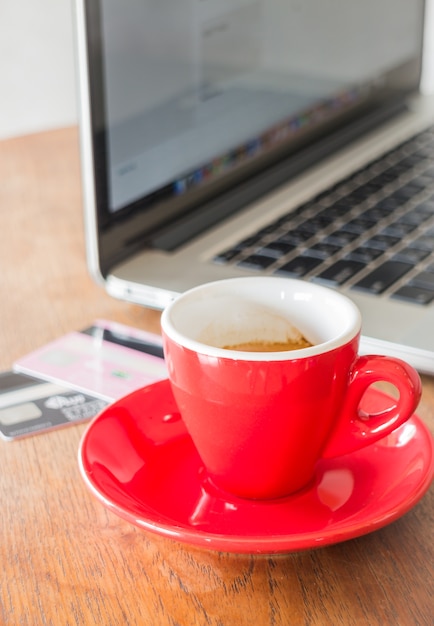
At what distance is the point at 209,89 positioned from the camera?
77 cm

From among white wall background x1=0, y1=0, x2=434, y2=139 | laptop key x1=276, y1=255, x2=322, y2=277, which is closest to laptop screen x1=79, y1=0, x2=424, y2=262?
laptop key x1=276, y1=255, x2=322, y2=277

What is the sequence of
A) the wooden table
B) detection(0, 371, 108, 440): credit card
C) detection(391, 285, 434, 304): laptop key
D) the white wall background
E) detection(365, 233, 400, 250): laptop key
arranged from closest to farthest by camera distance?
the wooden table, detection(0, 371, 108, 440): credit card, detection(391, 285, 434, 304): laptop key, detection(365, 233, 400, 250): laptop key, the white wall background

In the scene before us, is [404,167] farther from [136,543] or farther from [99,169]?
[136,543]

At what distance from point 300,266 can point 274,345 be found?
0.78 feet

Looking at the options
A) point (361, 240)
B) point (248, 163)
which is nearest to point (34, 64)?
point (248, 163)

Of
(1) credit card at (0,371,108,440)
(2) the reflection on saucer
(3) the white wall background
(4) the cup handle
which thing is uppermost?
(4) the cup handle

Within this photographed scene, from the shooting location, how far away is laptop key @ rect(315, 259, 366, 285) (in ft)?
2.15

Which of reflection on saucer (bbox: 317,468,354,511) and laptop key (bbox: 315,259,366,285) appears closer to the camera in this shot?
reflection on saucer (bbox: 317,468,354,511)

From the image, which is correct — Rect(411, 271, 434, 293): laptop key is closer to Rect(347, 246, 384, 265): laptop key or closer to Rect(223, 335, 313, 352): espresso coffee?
Rect(347, 246, 384, 265): laptop key

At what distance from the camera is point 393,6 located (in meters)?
1.11

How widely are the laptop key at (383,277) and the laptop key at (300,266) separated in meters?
0.05

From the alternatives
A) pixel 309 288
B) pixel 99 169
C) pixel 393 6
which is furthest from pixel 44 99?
pixel 309 288

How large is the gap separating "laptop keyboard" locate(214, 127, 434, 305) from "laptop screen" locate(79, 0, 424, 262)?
8cm

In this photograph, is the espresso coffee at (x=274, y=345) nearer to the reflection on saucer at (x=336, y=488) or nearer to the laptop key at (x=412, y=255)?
the reflection on saucer at (x=336, y=488)
